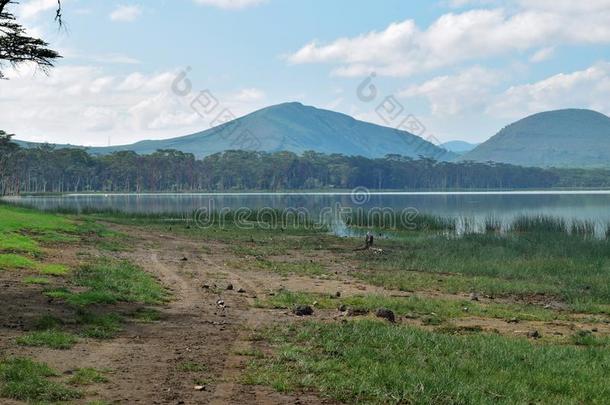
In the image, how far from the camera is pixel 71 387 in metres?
8.34

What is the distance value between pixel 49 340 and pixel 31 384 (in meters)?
2.67

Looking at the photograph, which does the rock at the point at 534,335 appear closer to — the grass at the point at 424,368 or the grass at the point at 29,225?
the grass at the point at 424,368

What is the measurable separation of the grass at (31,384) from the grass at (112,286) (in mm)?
5297

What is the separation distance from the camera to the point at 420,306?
54.9ft

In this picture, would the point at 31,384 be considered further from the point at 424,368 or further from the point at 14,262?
the point at 14,262

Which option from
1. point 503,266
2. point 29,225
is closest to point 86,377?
point 503,266

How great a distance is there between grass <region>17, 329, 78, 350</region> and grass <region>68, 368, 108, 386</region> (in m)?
1.64

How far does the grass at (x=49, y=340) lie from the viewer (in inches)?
415

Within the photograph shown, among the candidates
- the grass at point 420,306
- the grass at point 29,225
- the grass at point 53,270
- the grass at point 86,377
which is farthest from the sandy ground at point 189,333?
the grass at point 29,225

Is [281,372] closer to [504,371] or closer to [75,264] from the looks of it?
[504,371]

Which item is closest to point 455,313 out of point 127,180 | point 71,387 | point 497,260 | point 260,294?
point 260,294

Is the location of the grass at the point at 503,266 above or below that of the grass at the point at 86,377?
below

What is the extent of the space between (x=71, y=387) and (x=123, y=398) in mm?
862

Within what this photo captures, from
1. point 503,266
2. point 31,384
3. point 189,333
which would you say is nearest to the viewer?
point 31,384
